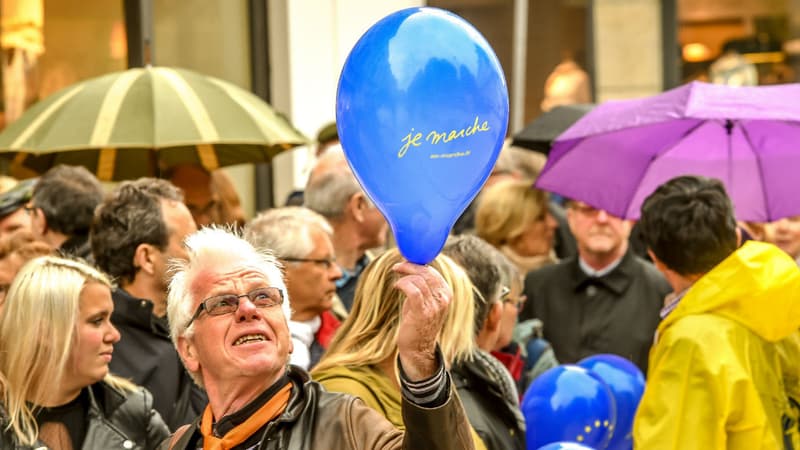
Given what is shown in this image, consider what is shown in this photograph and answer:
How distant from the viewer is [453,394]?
3340 millimetres

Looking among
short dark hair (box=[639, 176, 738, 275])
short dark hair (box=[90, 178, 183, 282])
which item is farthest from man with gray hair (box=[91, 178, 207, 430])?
short dark hair (box=[639, 176, 738, 275])

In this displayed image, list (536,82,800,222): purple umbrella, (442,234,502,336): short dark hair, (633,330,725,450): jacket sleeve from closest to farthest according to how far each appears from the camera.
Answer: (633,330,725,450): jacket sleeve
(442,234,502,336): short dark hair
(536,82,800,222): purple umbrella

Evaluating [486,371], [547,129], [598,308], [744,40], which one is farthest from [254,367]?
[744,40]

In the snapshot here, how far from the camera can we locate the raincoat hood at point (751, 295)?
16.7 feet

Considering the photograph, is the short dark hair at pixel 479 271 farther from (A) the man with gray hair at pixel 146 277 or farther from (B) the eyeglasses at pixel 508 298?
(A) the man with gray hair at pixel 146 277

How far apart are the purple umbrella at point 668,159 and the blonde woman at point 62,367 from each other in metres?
2.39

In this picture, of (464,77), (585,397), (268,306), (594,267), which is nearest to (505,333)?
(585,397)

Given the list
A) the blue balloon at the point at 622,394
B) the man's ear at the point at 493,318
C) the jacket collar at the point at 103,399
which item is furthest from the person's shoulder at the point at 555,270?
the jacket collar at the point at 103,399

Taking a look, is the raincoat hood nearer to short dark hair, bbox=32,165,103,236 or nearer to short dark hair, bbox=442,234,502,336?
short dark hair, bbox=442,234,502,336

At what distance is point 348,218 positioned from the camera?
23.2 feet

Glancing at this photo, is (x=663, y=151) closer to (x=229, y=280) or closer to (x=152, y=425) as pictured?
(x=152, y=425)

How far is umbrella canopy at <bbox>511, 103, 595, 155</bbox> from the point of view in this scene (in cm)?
811

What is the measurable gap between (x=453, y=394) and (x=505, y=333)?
8.72ft

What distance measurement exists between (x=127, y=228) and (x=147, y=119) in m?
0.86
